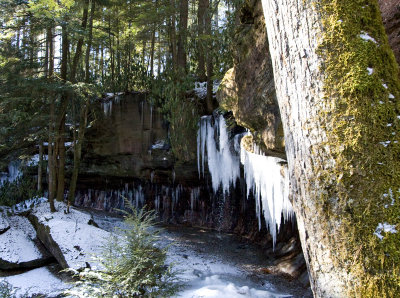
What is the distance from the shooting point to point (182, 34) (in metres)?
10.5

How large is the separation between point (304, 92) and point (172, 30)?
10.4 metres

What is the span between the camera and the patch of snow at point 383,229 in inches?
46.3

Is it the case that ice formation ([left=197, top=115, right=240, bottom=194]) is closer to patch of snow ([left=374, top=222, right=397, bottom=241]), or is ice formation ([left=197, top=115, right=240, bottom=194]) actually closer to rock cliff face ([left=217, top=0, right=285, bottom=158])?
rock cliff face ([left=217, top=0, right=285, bottom=158])

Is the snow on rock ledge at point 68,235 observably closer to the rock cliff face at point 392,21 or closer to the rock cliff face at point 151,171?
the rock cliff face at point 151,171

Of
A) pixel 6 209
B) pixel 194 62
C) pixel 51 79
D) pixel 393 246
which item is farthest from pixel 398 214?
pixel 194 62

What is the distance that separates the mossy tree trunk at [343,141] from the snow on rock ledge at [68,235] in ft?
16.8

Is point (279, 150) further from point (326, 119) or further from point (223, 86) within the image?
point (326, 119)

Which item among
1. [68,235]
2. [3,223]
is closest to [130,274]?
[68,235]

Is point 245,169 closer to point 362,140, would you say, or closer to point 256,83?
point 256,83

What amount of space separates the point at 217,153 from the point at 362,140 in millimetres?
7588

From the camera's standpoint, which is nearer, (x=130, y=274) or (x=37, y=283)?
(x=130, y=274)

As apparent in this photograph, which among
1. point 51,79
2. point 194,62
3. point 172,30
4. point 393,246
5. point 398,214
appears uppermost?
point 172,30

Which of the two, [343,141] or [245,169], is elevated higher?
[343,141]

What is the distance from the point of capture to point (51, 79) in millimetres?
7957
